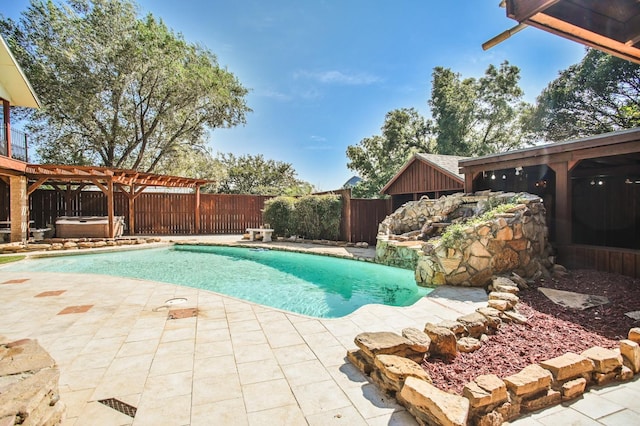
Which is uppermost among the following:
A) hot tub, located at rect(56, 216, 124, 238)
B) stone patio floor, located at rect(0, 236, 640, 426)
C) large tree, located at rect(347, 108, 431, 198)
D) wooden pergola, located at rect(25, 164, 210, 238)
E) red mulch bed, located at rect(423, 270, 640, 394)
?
large tree, located at rect(347, 108, 431, 198)

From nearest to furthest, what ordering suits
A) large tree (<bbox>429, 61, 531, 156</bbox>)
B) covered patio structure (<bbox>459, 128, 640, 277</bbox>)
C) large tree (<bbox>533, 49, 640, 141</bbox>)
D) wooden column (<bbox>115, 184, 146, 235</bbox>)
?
1. covered patio structure (<bbox>459, 128, 640, 277</bbox>)
2. wooden column (<bbox>115, 184, 146, 235</bbox>)
3. large tree (<bbox>533, 49, 640, 141</bbox>)
4. large tree (<bbox>429, 61, 531, 156</bbox>)

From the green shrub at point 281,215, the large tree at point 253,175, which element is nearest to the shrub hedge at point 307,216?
the green shrub at point 281,215

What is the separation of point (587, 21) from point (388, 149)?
17.1m

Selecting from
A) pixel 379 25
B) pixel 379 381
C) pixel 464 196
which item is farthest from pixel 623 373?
pixel 379 25

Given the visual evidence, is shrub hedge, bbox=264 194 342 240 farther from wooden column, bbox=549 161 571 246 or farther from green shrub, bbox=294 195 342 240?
wooden column, bbox=549 161 571 246

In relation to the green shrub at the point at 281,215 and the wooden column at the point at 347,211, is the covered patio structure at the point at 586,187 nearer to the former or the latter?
the wooden column at the point at 347,211

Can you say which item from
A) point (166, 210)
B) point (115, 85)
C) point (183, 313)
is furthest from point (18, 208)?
point (183, 313)

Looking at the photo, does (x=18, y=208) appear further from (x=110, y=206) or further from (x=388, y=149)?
(x=388, y=149)

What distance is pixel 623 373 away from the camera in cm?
228

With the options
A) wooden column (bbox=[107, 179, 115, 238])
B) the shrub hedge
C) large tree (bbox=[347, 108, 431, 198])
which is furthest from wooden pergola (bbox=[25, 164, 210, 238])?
large tree (bbox=[347, 108, 431, 198])

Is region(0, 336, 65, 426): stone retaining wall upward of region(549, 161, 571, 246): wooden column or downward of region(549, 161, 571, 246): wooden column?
downward

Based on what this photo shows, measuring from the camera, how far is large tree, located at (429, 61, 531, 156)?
17625 mm

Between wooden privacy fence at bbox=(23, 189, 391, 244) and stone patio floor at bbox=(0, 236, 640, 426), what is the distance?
7165 mm

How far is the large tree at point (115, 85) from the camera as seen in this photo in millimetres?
12641
